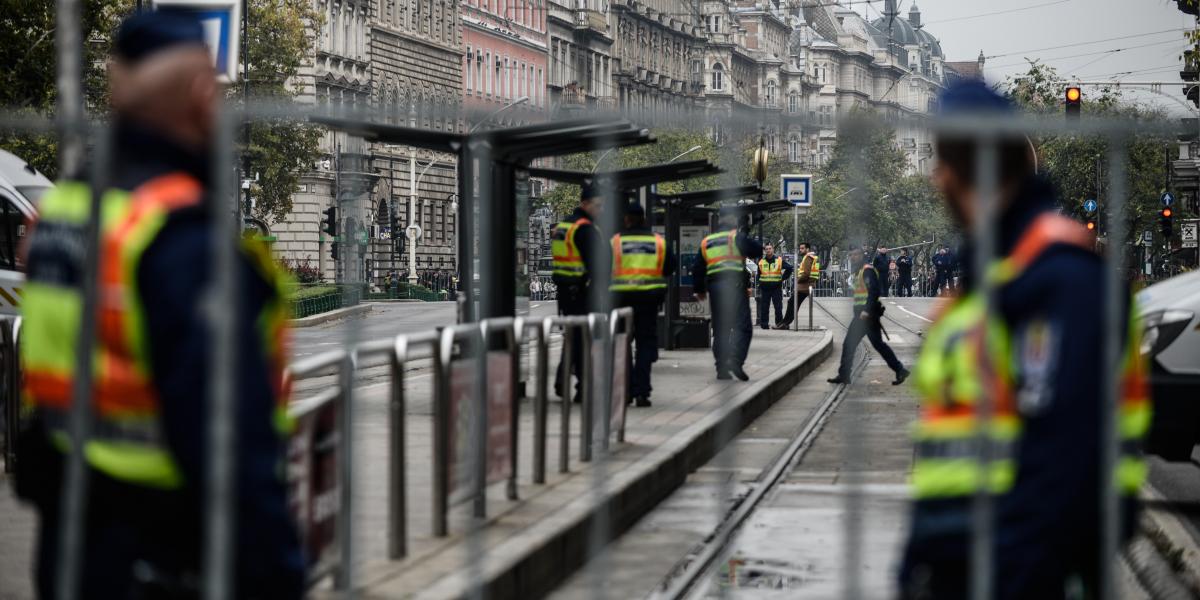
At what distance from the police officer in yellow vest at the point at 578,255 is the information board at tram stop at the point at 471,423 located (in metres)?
6.41

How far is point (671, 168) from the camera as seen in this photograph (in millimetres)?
18406

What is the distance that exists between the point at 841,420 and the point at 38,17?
59.0 feet

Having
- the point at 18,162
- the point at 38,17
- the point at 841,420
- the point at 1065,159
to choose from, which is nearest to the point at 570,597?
the point at 1065,159

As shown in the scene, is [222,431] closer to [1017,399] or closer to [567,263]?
[1017,399]

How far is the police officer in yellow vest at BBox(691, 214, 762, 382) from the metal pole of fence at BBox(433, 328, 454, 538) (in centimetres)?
1101

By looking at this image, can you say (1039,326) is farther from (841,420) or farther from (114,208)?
(841,420)

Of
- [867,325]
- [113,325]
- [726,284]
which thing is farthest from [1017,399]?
[726,284]

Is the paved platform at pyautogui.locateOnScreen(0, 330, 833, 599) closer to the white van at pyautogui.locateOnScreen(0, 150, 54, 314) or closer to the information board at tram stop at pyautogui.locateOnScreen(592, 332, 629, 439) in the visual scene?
the information board at tram stop at pyautogui.locateOnScreen(592, 332, 629, 439)

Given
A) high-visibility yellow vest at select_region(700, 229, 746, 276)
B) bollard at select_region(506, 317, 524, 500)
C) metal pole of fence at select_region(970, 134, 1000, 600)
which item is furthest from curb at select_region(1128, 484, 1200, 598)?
high-visibility yellow vest at select_region(700, 229, 746, 276)

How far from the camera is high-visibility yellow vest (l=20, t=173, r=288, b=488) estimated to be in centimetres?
349

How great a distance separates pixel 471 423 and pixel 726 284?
38.2ft

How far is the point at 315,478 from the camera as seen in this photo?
6.00 metres

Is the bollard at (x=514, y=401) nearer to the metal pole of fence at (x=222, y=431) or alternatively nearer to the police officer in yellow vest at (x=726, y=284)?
the metal pole of fence at (x=222, y=431)

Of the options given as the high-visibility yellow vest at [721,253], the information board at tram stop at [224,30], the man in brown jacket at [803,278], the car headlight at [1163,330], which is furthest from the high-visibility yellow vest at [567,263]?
the man in brown jacket at [803,278]
